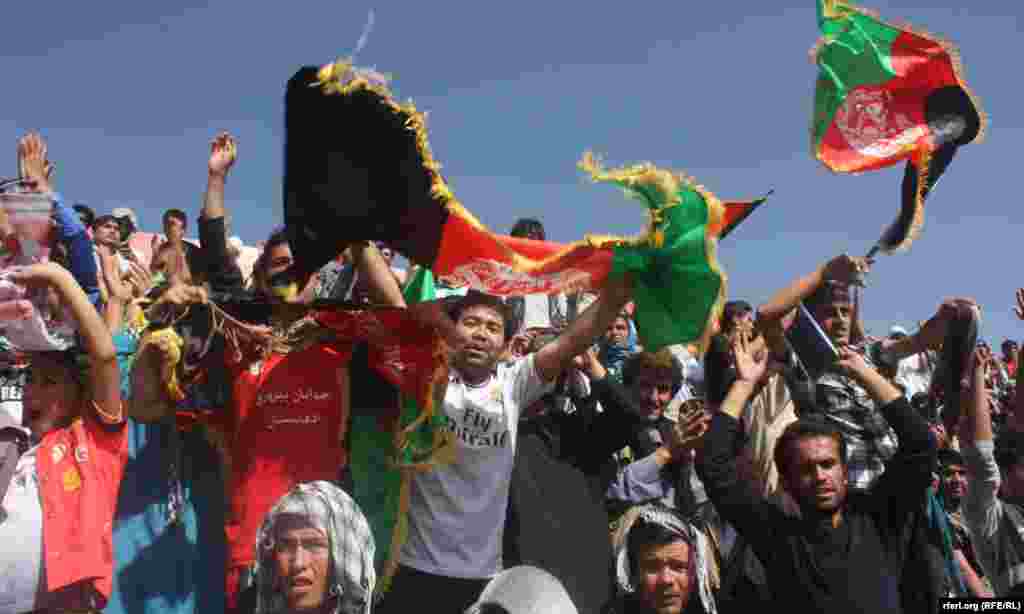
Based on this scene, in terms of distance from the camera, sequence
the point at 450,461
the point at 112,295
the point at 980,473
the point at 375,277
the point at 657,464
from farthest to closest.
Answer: the point at 112,295, the point at 980,473, the point at 657,464, the point at 375,277, the point at 450,461

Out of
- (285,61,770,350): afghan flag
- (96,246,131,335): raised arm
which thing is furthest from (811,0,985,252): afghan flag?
(96,246,131,335): raised arm

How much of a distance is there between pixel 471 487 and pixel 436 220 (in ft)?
3.44

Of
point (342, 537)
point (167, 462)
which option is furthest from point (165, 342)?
point (342, 537)

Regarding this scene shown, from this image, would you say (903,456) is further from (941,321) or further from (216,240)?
(216,240)

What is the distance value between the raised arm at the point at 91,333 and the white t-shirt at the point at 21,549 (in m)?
0.36

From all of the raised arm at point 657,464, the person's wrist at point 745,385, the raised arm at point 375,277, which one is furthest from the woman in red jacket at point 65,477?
the person's wrist at point 745,385

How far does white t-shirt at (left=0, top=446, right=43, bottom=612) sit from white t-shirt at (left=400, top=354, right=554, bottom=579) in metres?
1.29

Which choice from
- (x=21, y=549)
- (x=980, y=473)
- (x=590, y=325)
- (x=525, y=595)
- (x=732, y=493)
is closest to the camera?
(x=525, y=595)

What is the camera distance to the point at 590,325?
11.6ft

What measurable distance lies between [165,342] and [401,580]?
1.26 meters

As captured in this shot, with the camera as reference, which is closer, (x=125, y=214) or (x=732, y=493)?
(x=732, y=493)

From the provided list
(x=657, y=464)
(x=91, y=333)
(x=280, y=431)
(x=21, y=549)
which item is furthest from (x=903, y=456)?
(x=21, y=549)

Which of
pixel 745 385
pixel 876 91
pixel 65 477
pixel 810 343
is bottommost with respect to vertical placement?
pixel 65 477

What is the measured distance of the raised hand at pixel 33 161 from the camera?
379 centimetres
